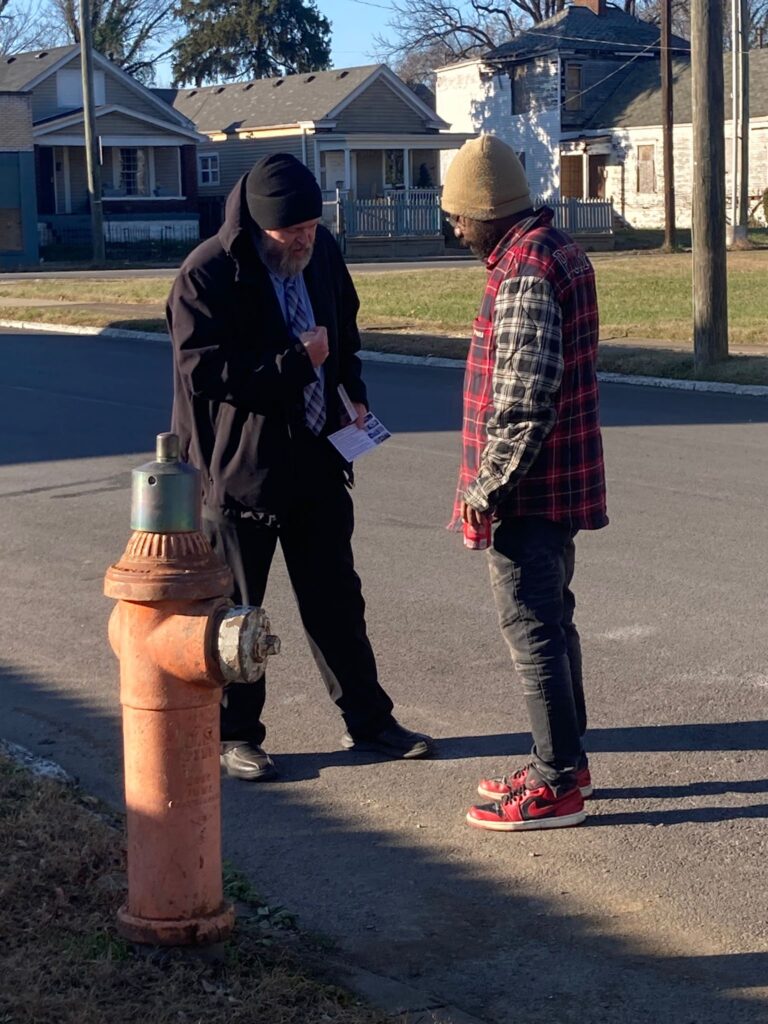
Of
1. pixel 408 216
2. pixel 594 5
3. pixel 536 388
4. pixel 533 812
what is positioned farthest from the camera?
pixel 594 5

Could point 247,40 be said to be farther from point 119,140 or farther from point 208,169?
point 119,140

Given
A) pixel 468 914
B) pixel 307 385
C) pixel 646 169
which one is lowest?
pixel 468 914

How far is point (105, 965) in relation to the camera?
340 cm

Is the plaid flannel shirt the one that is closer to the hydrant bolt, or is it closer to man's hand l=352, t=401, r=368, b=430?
man's hand l=352, t=401, r=368, b=430

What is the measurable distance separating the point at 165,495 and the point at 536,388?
4.21 ft

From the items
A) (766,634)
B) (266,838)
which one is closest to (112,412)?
(766,634)

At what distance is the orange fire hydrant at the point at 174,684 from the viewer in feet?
10.8

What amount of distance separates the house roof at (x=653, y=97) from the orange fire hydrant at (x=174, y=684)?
181 ft

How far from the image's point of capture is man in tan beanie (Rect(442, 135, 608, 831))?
4172mm

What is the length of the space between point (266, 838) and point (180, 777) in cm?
123

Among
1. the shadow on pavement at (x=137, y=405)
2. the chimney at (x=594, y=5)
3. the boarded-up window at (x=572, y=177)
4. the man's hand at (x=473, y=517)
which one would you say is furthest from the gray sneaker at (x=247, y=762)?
the chimney at (x=594, y=5)

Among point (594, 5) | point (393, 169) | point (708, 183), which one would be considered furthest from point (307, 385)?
point (594, 5)

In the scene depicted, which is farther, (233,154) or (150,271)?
(233,154)

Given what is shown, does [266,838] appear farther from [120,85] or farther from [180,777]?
[120,85]
